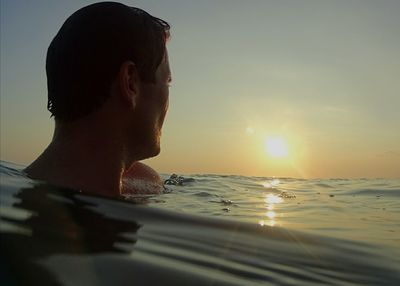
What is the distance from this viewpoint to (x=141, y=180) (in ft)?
20.9

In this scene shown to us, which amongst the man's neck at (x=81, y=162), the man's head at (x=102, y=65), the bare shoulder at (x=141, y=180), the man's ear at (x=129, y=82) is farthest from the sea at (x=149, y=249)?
the bare shoulder at (x=141, y=180)

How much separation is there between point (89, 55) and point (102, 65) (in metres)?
0.12

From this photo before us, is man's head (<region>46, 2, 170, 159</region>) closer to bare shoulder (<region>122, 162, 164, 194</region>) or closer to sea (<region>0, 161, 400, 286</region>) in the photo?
sea (<region>0, 161, 400, 286</region>)

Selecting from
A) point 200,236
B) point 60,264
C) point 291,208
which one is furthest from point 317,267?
point 291,208

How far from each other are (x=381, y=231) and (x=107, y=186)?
331cm

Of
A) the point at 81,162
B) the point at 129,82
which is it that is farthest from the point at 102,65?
the point at 81,162

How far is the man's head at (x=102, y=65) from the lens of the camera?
11.5ft

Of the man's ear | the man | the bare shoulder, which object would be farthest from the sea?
the bare shoulder

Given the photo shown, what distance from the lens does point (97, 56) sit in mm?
3496

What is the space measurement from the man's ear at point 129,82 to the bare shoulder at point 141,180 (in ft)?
6.76

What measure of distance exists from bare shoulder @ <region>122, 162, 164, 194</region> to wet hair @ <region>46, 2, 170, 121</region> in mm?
2144

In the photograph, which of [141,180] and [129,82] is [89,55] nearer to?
[129,82]

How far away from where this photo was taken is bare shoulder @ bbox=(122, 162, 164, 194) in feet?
19.5

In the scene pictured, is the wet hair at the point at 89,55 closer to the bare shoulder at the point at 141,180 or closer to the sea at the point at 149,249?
the sea at the point at 149,249
